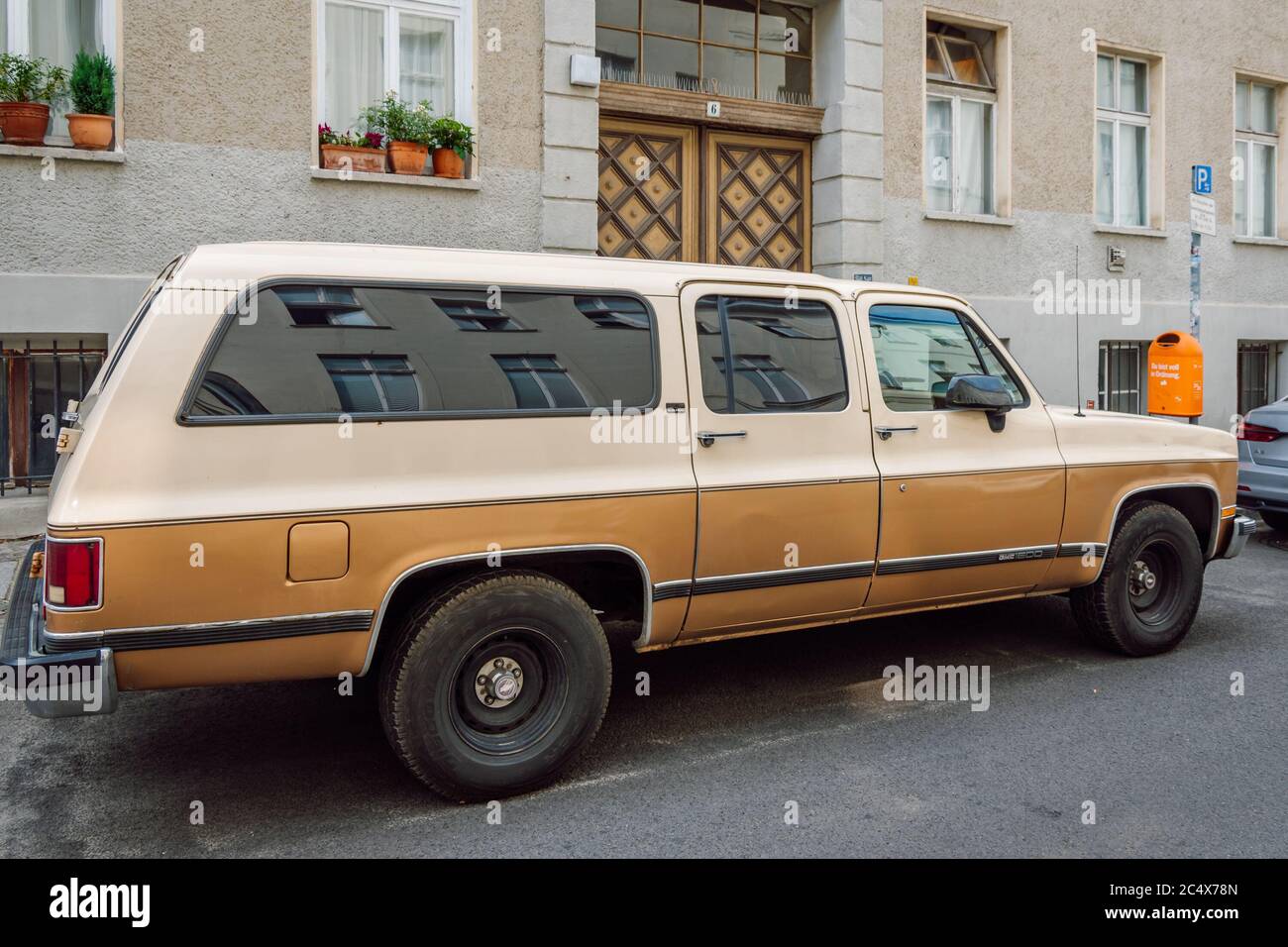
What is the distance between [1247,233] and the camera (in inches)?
632

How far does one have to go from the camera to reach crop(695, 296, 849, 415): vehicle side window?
179 inches

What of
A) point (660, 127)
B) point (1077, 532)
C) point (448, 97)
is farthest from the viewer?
point (660, 127)

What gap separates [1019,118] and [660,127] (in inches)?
188

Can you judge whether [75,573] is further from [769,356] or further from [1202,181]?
[1202,181]

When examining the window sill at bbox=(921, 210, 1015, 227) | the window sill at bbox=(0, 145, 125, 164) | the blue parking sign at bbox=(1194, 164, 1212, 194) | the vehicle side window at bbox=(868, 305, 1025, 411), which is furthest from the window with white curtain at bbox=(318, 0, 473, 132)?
the blue parking sign at bbox=(1194, 164, 1212, 194)

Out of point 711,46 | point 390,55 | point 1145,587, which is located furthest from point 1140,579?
point 711,46

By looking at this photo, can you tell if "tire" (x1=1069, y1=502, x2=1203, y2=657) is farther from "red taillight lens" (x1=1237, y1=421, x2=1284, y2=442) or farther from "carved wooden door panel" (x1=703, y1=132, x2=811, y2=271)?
"carved wooden door panel" (x1=703, y1=132, x2=811, y2=271)

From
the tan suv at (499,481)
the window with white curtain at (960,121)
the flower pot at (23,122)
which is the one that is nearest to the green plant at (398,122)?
the flower pot at (23,122)

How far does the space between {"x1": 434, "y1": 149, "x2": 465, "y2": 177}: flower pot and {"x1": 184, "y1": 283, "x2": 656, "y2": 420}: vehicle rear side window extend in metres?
6.41

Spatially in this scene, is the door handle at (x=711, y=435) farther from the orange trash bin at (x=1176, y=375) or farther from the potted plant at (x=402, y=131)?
the orange trash bin at (x=1176, y=375)

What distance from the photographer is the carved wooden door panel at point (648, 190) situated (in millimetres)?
11438

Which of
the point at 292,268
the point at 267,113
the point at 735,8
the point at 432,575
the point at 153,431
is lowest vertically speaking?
the point at 432,575
